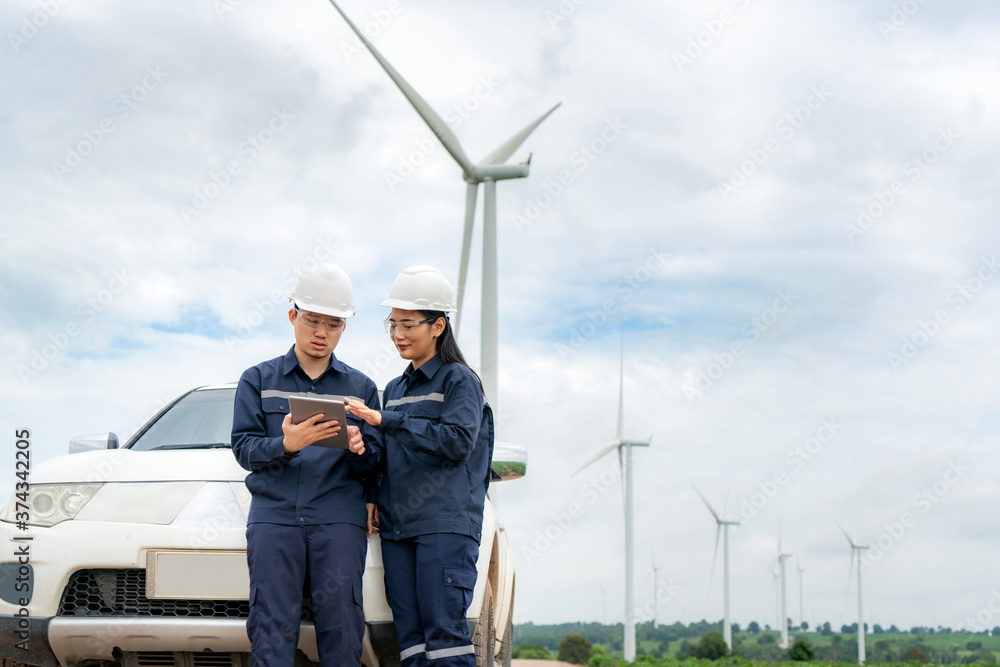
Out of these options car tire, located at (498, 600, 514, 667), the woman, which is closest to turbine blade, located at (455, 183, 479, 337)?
car tire, located at (498, 600, 514, 667)

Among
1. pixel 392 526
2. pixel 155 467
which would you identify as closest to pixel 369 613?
pixel 392 526

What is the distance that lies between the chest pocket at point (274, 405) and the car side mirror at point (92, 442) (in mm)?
1215

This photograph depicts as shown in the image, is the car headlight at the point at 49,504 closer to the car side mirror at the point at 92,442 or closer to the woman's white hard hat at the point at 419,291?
the car side mirror at the point at 92,442

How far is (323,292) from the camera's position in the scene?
3779 mm

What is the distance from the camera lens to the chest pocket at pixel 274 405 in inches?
148

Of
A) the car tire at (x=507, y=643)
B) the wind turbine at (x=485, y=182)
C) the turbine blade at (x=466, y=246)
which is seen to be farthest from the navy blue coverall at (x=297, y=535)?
the turbine blade at (x=466, y=246)

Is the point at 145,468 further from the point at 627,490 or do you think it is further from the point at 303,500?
the point at 627,490

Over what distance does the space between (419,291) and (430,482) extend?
772 mm

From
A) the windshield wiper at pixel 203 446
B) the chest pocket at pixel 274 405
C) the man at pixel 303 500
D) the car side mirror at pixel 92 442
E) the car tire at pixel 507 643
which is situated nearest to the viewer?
the man at pixel 303 500

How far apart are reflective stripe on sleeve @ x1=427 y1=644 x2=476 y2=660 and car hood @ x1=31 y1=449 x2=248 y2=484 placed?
1.01 meters

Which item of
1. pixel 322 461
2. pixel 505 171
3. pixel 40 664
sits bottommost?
pixel 40 664

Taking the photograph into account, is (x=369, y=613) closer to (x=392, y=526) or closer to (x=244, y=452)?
(x=392, y=526)

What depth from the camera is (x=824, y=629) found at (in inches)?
3814

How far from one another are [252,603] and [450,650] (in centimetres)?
73
